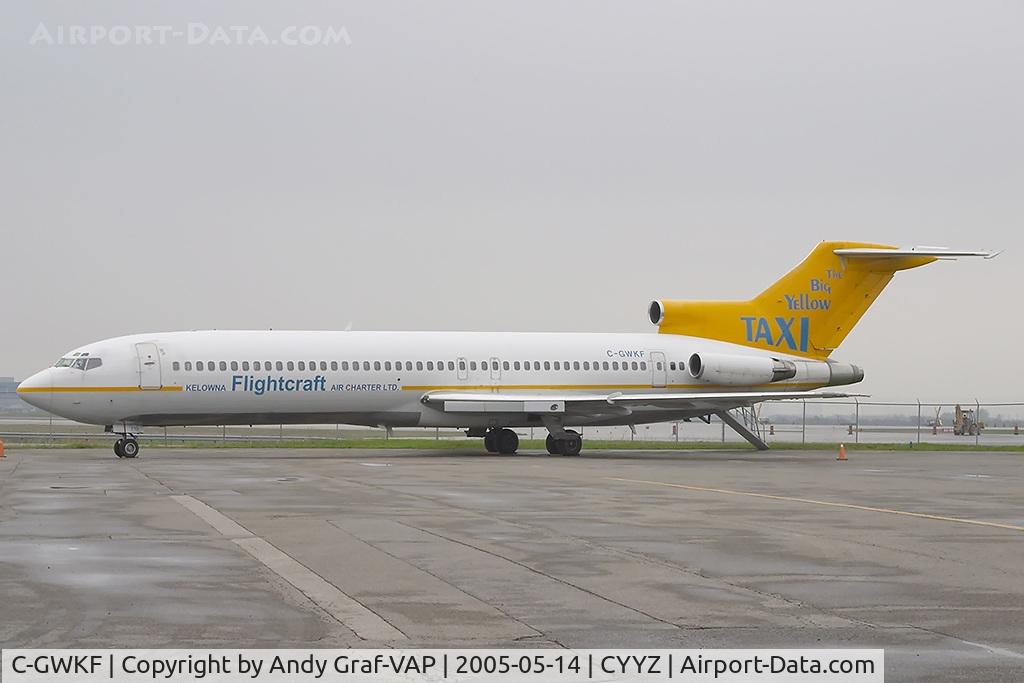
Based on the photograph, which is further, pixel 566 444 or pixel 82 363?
pixel 566 444

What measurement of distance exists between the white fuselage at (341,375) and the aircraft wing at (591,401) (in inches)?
12.2

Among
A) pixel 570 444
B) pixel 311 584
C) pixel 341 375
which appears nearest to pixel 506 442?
pixel 570 444

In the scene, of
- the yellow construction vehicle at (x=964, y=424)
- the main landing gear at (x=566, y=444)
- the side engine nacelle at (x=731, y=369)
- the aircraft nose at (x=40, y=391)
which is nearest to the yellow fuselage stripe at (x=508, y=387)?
the aircraft nose at (x=40, y=391)

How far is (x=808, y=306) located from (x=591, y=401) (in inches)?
350

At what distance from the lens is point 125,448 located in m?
33.5

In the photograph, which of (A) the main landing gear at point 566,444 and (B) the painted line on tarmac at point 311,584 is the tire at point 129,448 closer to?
(A) the main landing gear at point 566,444

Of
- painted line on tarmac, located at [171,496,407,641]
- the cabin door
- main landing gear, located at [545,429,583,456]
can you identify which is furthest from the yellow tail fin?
painted line on tarmac, located at [171,496,407,641]

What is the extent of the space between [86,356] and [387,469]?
35.9ft

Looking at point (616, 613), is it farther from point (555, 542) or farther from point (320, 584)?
point (555, 542)

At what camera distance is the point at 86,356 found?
34156 mm

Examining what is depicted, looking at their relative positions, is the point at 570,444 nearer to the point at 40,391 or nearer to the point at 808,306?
the point at 808,306

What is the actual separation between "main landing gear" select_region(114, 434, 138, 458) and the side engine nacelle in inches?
649

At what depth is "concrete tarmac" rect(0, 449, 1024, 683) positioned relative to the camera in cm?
803

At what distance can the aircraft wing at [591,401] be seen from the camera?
37188mm
